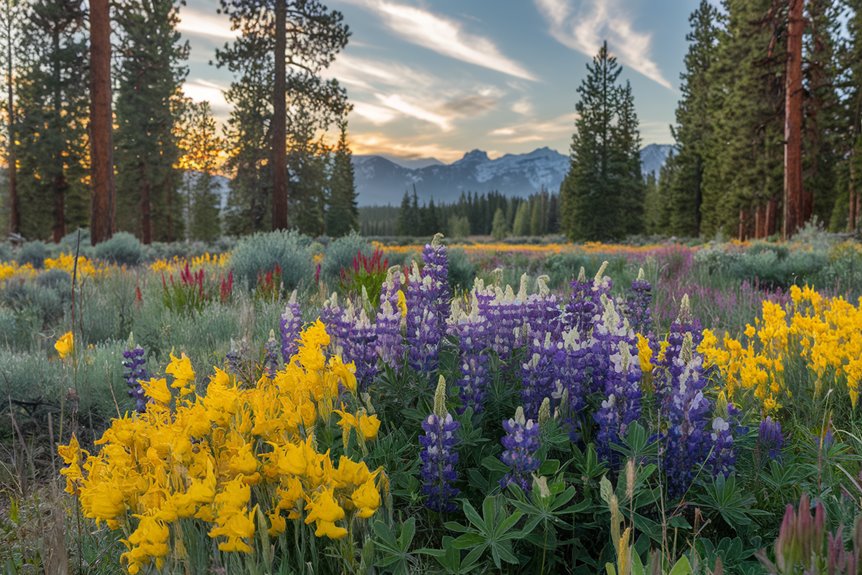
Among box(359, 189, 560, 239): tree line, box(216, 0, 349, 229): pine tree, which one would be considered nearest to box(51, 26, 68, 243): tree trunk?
box(216, 0, 349, 229): pine tree

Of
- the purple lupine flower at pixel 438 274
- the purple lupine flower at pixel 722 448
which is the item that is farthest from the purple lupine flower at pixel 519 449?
the purple lupine flower at pixel 438 274

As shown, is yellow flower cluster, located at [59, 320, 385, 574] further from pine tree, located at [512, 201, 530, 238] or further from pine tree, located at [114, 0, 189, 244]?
pine tree, located at [512, 201, 530, 238]

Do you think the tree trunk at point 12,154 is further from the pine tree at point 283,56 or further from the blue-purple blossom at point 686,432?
the blue-purple blossom at point 686,432

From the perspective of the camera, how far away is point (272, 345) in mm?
2598

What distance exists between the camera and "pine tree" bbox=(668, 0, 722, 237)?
3995cm

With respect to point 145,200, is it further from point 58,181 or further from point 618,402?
point 618,402

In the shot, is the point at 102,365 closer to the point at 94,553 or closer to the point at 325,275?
the point at 94,553

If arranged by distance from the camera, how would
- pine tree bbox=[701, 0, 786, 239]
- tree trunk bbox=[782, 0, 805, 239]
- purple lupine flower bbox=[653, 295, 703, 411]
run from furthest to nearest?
pine tree bbox=[701, 0, 786, 239]
tree trunk bbox=[782, 0, 805, 239]
purple lupine flower bbox=[653, 295, 703, 411]

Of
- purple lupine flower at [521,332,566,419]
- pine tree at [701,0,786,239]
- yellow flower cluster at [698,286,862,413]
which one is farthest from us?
pine tree at [701,0,786,239]

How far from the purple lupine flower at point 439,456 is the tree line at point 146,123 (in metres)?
13.9

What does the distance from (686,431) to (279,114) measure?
16363 mm

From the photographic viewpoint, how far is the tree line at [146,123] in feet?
43.8

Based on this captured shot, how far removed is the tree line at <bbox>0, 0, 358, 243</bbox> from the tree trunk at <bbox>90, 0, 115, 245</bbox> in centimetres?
3

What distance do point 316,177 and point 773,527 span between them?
22.3 meters
